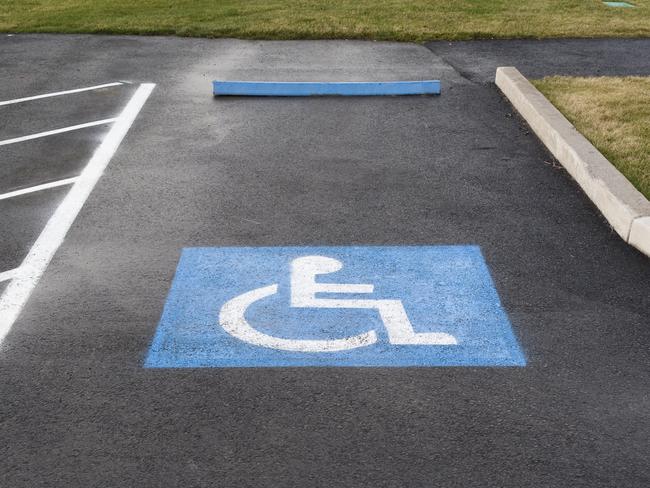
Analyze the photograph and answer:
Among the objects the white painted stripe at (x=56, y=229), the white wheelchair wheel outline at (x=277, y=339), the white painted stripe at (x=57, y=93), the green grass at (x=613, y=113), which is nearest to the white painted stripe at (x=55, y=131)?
the white painted stripe at (x=56, y=229)

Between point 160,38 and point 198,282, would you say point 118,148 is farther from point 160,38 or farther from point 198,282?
point 160,38

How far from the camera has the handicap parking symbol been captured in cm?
517

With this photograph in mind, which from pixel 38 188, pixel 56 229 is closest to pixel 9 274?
pixel 56 229

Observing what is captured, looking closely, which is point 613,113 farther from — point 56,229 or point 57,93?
point 57,93

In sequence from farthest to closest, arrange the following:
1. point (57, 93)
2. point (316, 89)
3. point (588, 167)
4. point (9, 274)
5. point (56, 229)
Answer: point (57, 93) < point (316, 89) < point (588, 167) < point (56, 229) < point (9, 274)

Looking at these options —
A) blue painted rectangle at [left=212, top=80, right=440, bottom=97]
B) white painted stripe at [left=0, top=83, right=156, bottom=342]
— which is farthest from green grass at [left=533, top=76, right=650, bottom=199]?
white painted stripe at [left=0, top=83, right=156, bottom=342]

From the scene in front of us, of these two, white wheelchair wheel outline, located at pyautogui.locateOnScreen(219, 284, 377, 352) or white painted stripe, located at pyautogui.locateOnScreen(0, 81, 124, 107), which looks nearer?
white wheelchair wheel outline, located at pyautogui.locateOnScreen(219, 284, 377, 352)

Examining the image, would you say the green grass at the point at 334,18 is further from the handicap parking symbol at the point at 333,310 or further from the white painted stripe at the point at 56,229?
the handicap parking symbol at the point at 333,310

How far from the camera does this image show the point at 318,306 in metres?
5.75

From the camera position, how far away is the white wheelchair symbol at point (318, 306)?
5293 millimetres

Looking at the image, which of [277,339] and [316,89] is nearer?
[277,339]

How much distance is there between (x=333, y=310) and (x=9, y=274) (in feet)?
8.18

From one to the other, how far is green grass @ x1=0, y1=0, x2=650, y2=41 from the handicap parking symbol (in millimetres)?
8786

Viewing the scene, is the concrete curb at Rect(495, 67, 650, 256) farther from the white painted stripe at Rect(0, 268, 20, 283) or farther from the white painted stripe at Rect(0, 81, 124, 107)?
the white painted stripe at Rect(0, 81, 124, 107)
